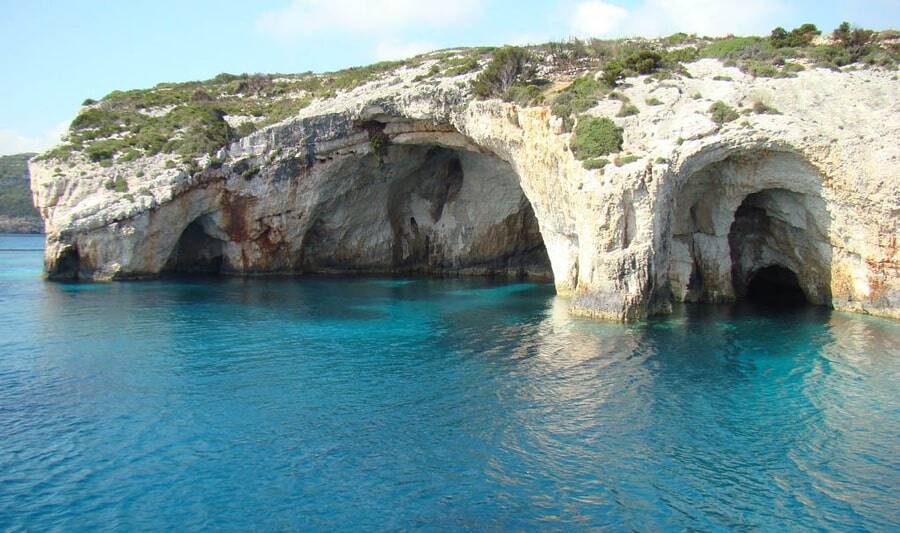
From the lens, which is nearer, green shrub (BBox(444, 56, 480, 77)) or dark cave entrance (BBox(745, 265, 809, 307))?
dark cave entrance (BBox(745, 265, 809, 307))

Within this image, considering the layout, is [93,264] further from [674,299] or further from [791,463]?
[791,463]

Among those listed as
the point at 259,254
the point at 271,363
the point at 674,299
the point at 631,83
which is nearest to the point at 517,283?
the point at 674,299

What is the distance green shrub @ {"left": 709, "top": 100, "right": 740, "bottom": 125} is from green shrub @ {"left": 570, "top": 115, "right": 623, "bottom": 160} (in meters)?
4.02

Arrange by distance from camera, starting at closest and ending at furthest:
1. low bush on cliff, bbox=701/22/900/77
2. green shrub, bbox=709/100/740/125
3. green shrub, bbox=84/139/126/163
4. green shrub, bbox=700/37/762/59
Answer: green shrub, bbox=709/100/740/125, low bush on cliff, bbox=701/22/900/77, green shrub, bbox=700/37/762/59, green shrub, bbox=84/139/126/163

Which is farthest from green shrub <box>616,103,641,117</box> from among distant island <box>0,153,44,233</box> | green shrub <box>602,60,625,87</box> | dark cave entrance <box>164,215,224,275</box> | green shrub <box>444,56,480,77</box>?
distant island <box>0,153,44,233</box>

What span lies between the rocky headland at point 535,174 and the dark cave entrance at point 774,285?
A: 0.19 meters

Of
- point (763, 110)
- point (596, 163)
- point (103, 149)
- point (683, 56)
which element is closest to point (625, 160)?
point (596, 163)

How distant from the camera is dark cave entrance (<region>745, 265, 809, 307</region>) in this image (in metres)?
35.9

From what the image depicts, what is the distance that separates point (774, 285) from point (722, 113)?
1395 centimetres

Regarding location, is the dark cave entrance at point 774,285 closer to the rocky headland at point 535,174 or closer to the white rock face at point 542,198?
the rocky headland at point 535,174

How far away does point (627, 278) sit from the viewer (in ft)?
91.2

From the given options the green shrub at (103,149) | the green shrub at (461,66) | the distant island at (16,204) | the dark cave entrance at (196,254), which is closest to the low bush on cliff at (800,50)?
the green shrub at (461,66)

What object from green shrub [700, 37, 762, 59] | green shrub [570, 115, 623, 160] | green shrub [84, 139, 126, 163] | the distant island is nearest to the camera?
green shrub [570, 115, 623, 160]

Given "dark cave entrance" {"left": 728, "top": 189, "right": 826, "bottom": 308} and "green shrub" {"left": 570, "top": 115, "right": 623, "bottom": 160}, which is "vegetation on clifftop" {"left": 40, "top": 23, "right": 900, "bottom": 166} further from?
"dark cave entrance" {"left": 728, "top": 189, "right": 826, "bottom": 308}
